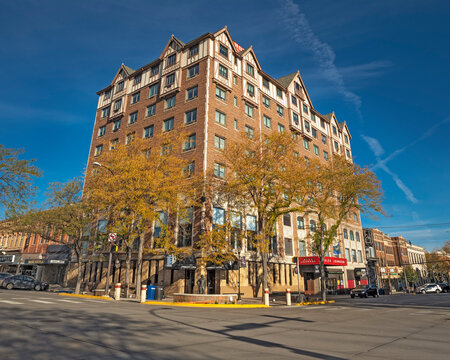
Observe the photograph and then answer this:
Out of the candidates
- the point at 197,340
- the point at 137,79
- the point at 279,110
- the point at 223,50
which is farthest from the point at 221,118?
the point at 197,340

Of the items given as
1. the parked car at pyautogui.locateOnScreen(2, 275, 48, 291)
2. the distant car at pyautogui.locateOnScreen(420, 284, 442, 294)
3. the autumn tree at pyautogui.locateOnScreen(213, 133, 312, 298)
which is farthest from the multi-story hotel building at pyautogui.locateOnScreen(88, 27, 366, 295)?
the distant car at pyautogui.locateOnScreen(420, 284, 442, 294)

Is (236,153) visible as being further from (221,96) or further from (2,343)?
(2,343)

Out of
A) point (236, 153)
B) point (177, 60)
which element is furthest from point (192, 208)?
point (177, 60)

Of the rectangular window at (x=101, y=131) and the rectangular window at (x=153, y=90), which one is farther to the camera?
the rectangular window at (x=101, y=131)

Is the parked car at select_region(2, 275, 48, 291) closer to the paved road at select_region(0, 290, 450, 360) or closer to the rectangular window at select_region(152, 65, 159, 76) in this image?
the paved road at select_region(0, 290, 450, 360)

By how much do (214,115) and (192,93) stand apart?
4461 millimetres

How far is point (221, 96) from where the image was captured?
123 ft

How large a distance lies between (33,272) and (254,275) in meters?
39.5

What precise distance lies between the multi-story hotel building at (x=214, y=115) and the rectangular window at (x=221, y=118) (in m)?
0.13

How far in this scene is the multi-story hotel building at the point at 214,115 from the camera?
32969mm

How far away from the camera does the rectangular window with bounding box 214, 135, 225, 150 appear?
34597 mm

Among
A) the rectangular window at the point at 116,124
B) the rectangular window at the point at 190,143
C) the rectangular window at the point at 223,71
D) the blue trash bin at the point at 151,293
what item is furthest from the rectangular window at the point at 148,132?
the blue trash bin at the point at 151,293

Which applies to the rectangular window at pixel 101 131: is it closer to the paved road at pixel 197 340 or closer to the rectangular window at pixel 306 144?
the rectangular window at pixel 306 144

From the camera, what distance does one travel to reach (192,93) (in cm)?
3738
